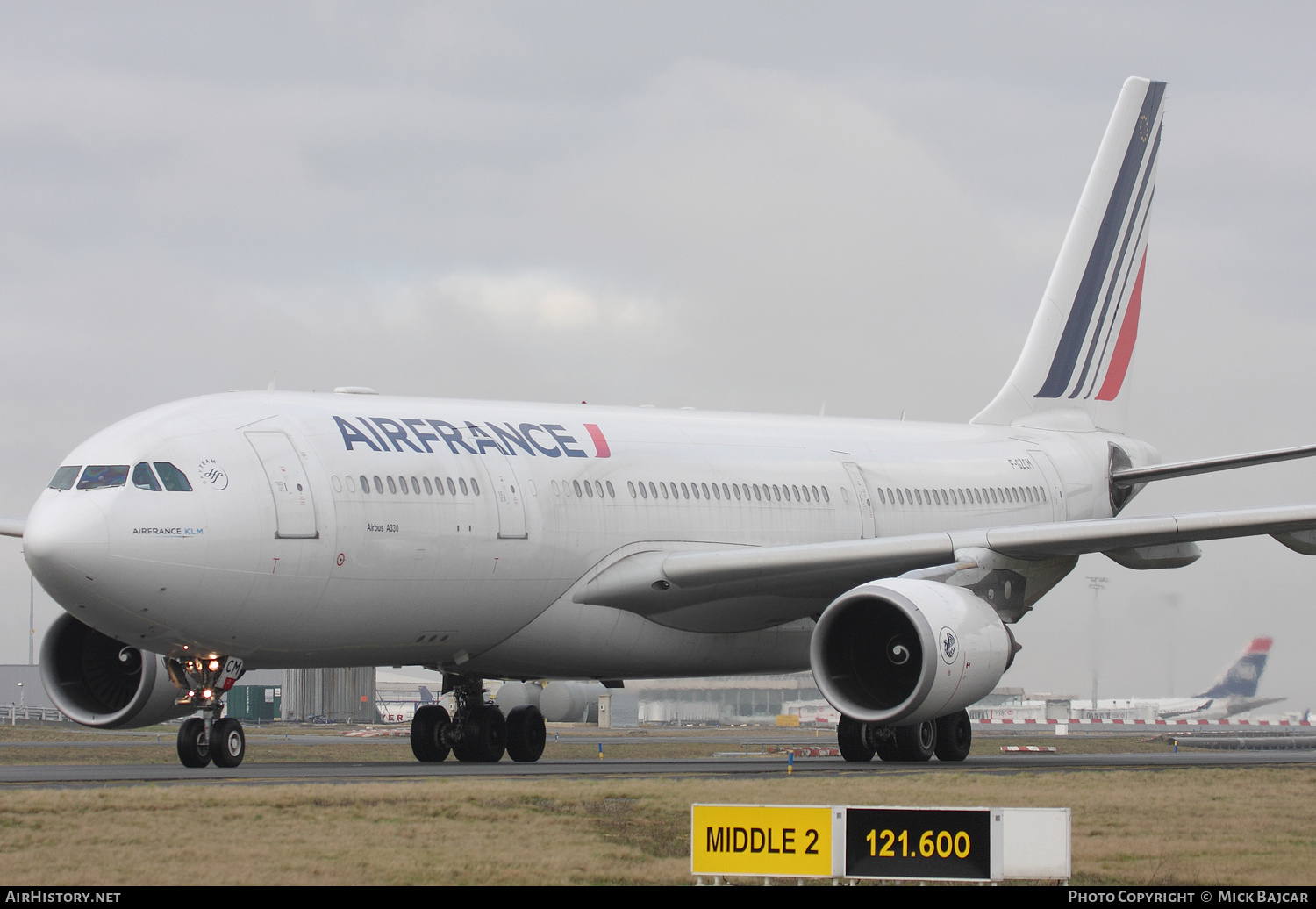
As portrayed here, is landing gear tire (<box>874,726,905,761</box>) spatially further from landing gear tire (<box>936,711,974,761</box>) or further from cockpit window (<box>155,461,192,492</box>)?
cockpit window (<box>155,461,192,492</box>)

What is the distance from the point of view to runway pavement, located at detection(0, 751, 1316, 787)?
17906mm

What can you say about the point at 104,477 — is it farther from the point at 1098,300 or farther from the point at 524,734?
the point at 1098,300

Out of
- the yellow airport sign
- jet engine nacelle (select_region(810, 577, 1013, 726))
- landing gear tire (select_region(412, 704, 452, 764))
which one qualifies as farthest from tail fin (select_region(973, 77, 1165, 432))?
the yellow airport sign

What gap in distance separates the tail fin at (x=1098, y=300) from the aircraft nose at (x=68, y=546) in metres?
16.6

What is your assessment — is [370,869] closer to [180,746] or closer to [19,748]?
[180,746]

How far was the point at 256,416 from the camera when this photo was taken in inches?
764

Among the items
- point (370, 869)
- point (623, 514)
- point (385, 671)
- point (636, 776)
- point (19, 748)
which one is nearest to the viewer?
point (370, 869)

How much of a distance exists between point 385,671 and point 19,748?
264 feet

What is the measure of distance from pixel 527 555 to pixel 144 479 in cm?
471

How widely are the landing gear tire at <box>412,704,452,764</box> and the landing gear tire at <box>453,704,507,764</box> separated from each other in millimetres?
255

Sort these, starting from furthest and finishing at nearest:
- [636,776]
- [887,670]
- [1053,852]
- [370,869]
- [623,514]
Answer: [623,514], [887,670], [636,776], [370,869], [1053,852]

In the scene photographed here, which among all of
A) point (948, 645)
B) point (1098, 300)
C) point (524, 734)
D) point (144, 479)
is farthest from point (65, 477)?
point (1098, 300)

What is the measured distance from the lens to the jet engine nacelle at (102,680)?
69.5 feet

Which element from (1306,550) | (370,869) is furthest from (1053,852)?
(1306,550)
